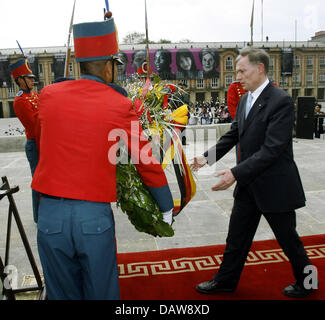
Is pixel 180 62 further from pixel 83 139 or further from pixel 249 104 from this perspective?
pixel 83 139

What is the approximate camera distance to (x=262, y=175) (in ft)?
8.17

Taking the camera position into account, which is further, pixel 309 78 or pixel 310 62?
pixel 309 78

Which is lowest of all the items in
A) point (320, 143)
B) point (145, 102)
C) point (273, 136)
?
point (320, 143)

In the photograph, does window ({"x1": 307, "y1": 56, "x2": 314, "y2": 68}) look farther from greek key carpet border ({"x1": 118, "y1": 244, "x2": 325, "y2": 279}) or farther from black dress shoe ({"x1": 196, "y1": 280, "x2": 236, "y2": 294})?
black dress shoe ({"x1": 196, "y1": 280, "x2": 236, "y2": 294})

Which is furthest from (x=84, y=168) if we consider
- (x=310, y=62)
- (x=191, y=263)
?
(x=310, y=62)

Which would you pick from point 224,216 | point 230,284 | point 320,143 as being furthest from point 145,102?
point 320,143

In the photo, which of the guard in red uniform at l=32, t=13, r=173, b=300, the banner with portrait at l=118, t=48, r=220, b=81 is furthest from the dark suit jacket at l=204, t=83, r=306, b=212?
the banner with portrait at l=118, t=48, r=220, b=81

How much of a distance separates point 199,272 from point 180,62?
179ft

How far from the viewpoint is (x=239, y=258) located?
2.72 metres

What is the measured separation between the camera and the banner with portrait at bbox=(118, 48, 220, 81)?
52594 mm

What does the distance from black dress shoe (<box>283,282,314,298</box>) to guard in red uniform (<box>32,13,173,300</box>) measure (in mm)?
1495

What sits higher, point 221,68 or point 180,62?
point 180,62
